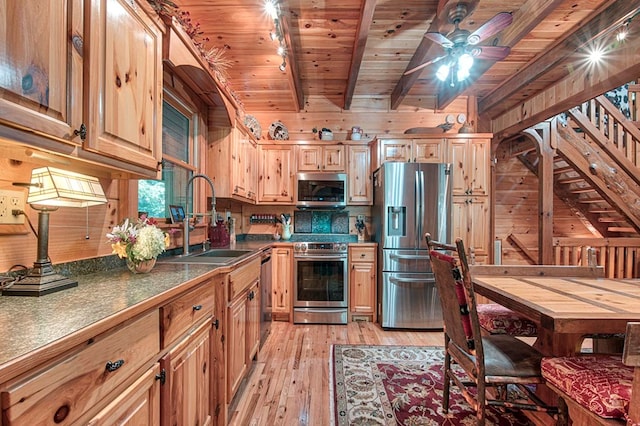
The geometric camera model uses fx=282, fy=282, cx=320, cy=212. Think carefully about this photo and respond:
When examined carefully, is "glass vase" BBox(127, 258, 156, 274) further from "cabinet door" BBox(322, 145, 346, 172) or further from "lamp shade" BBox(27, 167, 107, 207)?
"cabinet door" BBox(322, 145, 346, 172)

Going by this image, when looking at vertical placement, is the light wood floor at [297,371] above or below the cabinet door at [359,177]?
below

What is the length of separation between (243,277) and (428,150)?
2.69 metres

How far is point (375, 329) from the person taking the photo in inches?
124

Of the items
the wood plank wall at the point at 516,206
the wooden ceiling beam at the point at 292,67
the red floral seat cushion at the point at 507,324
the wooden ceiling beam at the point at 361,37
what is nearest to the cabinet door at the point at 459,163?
the wooden ceiling beam at the point at 361,37

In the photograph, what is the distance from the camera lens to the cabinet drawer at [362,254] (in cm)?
332

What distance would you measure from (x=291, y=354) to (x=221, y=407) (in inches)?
41.5

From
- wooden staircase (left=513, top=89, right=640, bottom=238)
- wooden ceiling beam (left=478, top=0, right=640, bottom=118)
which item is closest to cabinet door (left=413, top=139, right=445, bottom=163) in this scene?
wooden ceiling beam (left=478, top=0, right=640, bottom=118)

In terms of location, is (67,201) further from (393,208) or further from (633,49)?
(633,49)

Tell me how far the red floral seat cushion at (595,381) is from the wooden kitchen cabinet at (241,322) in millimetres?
1621

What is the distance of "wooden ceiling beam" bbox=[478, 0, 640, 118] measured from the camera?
2133 millimetres

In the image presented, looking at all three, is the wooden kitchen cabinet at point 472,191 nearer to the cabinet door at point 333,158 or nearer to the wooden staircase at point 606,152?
the cabinet door at point 333,158

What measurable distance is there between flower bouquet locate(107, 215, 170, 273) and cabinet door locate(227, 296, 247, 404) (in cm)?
55

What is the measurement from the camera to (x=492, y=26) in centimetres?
204

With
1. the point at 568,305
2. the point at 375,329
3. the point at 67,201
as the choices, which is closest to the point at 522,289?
the point at 568,305
